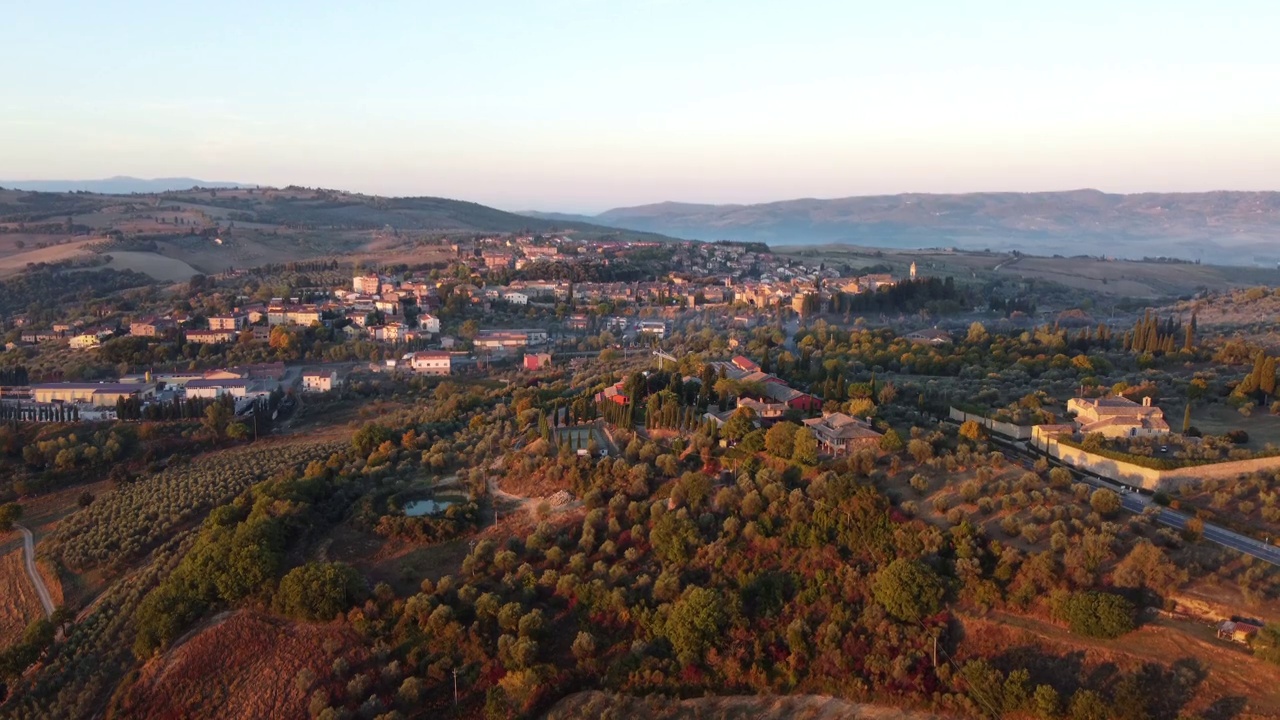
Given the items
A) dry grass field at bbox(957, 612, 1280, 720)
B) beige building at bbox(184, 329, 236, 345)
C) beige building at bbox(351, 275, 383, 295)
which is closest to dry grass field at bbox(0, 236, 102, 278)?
beige building at bbox(351, 275, 383, 295)

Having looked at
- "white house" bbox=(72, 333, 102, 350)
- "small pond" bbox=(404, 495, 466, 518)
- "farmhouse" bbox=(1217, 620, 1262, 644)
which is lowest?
"small pond" bbox=(404, 495, 466, 518)

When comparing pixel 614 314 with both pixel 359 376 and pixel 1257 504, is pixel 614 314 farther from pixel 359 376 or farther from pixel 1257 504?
pixel 1257 504

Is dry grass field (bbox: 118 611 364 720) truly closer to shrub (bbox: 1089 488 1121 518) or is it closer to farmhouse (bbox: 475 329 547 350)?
shrub (bbox: 1089 488 1121 518)

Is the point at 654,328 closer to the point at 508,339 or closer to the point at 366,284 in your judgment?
the point at 508,339

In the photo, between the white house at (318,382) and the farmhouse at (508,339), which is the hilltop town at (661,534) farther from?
the farmhouse at (508,339)

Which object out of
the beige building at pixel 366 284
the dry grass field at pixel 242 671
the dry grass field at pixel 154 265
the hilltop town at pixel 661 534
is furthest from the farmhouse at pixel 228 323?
the dry grass field at pixel 242 671

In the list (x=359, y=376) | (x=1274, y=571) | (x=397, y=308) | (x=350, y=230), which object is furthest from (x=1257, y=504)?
(x=350, y=230)
